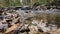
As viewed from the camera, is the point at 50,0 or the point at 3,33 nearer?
the point at 3,33

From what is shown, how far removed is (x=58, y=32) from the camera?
605mm

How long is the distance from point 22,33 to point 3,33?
0.31 feet

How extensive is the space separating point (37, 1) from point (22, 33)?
3.29 meters

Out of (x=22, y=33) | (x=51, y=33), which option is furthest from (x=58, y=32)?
(x=22, y=33)

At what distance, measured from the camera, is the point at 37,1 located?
152 inches

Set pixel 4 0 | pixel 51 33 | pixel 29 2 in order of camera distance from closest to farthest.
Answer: pixel 51 33 → pixel 4 0 → pixel 29 2

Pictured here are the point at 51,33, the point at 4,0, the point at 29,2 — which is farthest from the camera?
the point at 29,2

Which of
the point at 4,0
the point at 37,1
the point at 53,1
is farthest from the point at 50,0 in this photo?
the point at 4,0

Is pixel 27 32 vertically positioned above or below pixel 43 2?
above

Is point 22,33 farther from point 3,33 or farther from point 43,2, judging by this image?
point 43,2

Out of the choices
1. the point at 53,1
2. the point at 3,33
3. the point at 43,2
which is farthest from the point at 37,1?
the point at 3,33

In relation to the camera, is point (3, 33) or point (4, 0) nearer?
point (3, 33)

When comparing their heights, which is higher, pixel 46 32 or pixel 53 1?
pixel 46 32

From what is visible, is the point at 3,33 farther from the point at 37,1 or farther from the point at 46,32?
the point at 37,1
